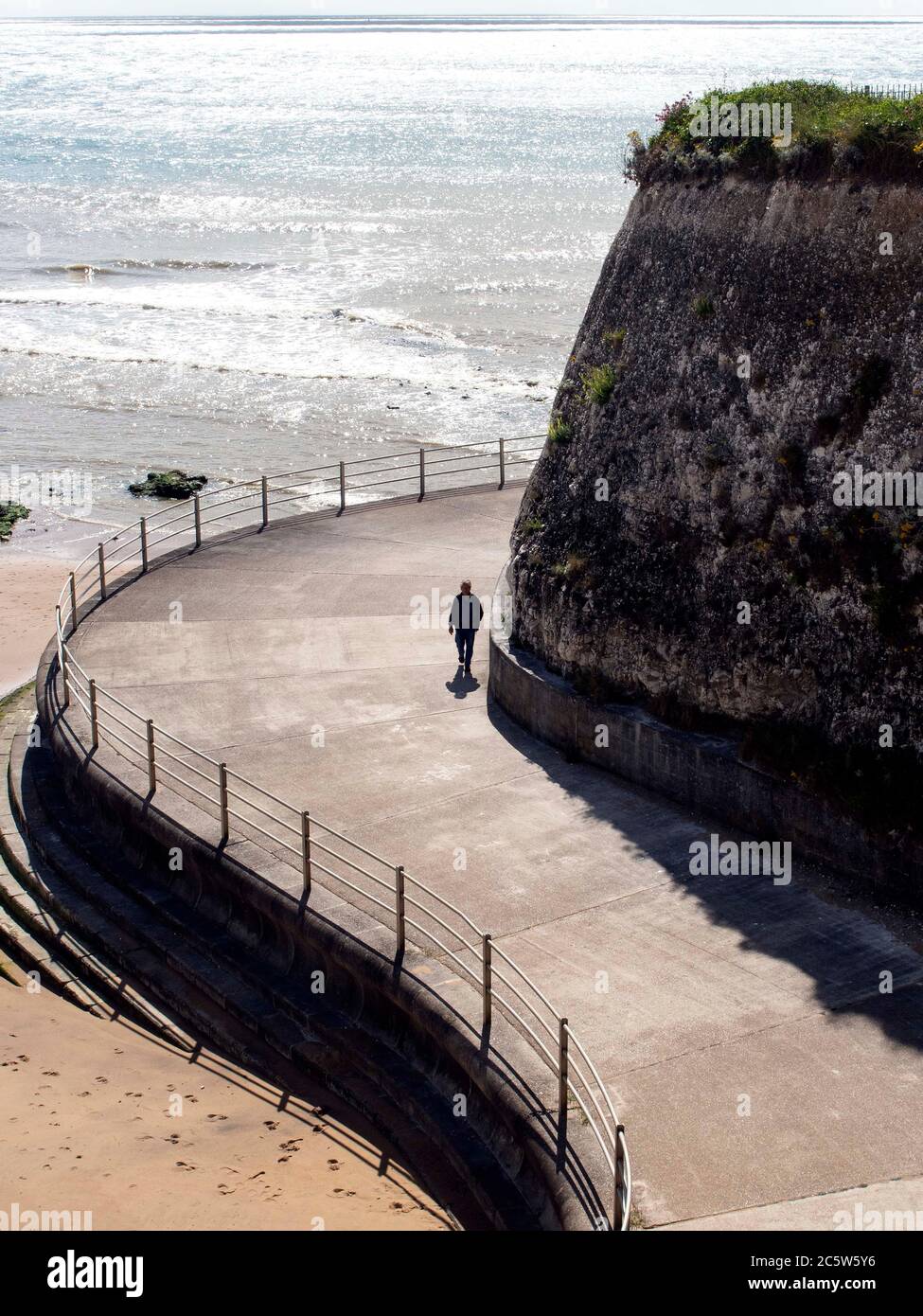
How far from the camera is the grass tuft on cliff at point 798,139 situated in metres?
11.8

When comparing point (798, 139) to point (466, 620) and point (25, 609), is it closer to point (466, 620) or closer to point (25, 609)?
point (466, 620)

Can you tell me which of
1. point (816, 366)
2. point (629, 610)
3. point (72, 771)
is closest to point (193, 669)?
point (72, 771)

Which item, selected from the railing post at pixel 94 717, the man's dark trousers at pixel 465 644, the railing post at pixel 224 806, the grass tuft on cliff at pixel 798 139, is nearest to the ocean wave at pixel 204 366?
the man's dark trousers at pixel 465 644

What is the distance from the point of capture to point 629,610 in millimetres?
13516

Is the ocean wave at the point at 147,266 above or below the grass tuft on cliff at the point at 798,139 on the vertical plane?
below

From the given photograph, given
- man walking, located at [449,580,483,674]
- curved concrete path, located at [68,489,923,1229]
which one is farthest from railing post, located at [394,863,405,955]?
man walking, located at [449,580,483,674]

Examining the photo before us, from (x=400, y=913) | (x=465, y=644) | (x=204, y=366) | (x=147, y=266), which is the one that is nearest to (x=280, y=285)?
(x=147, y=266)

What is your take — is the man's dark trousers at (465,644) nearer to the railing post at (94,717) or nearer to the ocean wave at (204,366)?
the railing post at (94,717)

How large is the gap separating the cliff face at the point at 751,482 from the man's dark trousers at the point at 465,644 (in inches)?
38.9

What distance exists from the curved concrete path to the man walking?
318 mm

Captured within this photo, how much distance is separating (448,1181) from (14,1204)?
8.68ft

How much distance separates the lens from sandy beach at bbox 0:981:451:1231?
29.9 feet

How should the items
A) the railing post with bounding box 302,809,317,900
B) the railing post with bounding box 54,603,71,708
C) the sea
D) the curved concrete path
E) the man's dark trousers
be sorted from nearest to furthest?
the curved concrete path, the railing post with bounding box 302,809,317,900, the railing post with bounding box 54,603,71,708, the man's dark trousers, the sea

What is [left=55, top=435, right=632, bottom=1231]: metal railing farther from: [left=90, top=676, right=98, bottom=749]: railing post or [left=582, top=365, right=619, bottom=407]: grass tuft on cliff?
[left=582, top=365, right=619, bottom=407]: grass tuft on cliff
